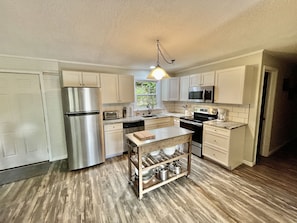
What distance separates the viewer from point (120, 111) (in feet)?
13.2

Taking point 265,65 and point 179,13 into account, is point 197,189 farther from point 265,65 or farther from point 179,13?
point 265,65

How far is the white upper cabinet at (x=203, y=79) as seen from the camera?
10.8 ft

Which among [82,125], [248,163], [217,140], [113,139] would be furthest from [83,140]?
[248,163]

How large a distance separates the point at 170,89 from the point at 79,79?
2.82 meters

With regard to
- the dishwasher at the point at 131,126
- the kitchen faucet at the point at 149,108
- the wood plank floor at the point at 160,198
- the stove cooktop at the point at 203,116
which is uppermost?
the kitchen faucet at the point at 149,108

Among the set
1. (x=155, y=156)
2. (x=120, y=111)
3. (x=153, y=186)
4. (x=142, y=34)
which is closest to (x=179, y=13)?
(x=142, y=34)

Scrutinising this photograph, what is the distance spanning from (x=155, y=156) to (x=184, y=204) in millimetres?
833

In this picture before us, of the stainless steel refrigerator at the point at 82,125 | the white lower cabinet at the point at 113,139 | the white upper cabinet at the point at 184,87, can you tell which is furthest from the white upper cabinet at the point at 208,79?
the stainless steel refrigerator at the point at 82,125

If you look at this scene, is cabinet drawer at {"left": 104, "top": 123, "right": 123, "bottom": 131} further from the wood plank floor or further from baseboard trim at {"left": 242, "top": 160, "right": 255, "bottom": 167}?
baseboard trim at {"left": 242, "top": 160, "right": 255, "bottom": 167}

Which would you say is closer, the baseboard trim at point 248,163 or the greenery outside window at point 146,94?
the baseboard trim at point 248,163

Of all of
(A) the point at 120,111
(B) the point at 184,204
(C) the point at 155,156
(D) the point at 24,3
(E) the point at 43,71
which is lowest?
(B) the point at 184,204

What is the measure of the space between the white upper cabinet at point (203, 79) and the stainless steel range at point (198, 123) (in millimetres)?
750

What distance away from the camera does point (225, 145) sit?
2781 mm

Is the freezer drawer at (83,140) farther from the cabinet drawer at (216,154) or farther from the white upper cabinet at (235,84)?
the white upper cabinet at (235,84)
